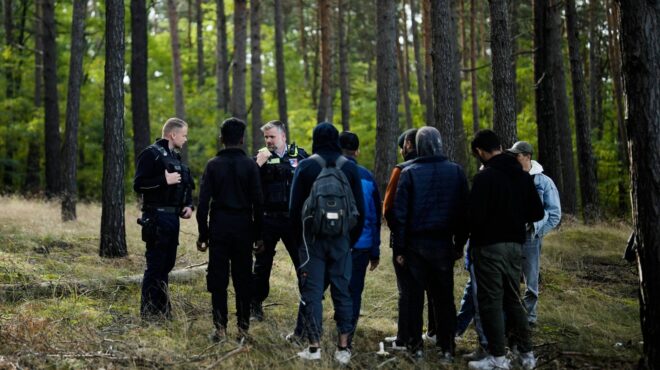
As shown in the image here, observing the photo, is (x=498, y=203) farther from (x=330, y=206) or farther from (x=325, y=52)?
(x=325, y=52)

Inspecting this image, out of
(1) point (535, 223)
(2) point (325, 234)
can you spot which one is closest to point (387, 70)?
(1) point (535, 223)

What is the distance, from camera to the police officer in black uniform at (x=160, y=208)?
7496 mm

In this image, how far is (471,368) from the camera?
6.35 m

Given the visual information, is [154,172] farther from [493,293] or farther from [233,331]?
[493,293]

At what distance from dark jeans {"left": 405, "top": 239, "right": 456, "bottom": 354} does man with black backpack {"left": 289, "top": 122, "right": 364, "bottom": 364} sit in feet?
2.06

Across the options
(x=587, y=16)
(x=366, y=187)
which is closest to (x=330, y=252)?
(x=366, y=187)

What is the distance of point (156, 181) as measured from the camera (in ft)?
24.6

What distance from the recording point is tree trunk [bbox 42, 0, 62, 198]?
21.4 m

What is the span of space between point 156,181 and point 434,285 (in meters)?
3.22

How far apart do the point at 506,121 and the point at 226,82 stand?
22556mm

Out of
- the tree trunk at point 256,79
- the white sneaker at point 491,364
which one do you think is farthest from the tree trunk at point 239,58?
the white sneaker at point 491,364

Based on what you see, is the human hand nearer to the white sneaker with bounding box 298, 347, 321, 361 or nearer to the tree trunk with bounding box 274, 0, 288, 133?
the white sneaker with bounding box 298, 347, 321, 361

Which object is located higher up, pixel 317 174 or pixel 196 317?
pixel 317 174

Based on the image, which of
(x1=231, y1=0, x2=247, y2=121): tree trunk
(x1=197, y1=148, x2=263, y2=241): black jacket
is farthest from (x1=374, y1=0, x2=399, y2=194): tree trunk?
(x1=197, y1=148, x2=263, y2=241): black jacket
